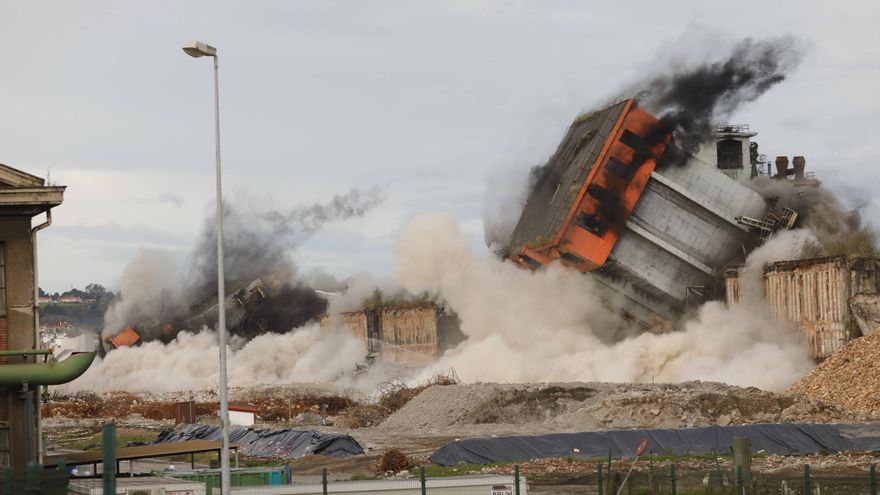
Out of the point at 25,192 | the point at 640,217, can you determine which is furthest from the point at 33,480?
the point at 640,217

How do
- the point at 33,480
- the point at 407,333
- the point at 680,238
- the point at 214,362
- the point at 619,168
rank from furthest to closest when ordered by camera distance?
the point at 214,362
the point at 407,333
the point at 680,238
the point at 619,168
the point at 33,480

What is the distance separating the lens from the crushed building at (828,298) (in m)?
53.2

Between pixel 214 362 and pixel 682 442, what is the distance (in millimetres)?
60942

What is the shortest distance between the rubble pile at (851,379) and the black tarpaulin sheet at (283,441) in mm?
17816

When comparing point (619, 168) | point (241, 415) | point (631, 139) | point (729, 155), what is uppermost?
point (729, 155)

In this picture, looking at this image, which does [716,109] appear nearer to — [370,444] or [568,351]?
[568,351]

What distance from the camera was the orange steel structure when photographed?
184 ft

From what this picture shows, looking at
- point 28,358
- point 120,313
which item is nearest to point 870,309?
point 28,358

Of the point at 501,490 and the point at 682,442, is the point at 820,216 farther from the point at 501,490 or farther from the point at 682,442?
the point at 501,490

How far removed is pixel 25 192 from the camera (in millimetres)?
22672

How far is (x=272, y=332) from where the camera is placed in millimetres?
95625

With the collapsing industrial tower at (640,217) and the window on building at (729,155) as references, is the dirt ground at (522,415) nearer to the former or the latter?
the collapsing industrial tower at (640,217)

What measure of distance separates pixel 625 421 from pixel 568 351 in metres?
18.5

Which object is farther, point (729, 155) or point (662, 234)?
point (729, 155)
